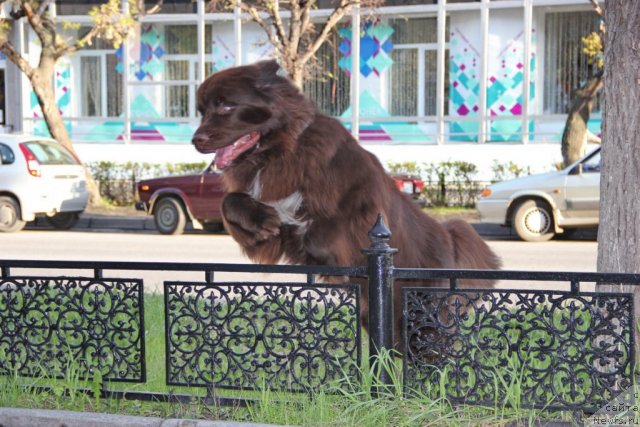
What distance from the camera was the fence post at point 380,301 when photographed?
4.90 meters

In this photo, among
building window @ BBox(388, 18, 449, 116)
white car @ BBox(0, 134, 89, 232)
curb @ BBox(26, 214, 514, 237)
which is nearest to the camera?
white car @ BBox(0, 134, 89, 232)

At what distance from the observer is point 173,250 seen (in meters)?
15.7

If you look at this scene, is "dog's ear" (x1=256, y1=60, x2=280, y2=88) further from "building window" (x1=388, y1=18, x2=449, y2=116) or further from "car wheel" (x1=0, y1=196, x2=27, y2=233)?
"building window" (x1=388, y1=18, x2=449, y2=116)

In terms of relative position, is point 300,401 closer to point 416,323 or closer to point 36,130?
point 416,323

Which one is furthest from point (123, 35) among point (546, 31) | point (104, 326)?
point (104, 326)

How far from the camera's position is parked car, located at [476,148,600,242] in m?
16.5

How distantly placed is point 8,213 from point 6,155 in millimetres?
1133

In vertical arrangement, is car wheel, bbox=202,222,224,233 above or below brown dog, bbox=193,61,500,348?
below

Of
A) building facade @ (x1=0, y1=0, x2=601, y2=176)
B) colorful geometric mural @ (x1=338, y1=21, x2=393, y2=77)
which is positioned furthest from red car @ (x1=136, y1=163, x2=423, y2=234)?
colorful geometric mural @ (x1=338, y1=21, x2=393, y2=77)

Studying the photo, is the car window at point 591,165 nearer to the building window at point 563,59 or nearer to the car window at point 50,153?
the building window at point 563,59

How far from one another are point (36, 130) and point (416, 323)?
87.1ft

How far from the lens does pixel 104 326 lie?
222 inches

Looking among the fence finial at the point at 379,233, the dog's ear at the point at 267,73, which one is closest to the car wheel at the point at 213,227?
the dog's ear at the point at 267,73

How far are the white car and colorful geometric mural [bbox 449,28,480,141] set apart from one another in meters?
11.0
